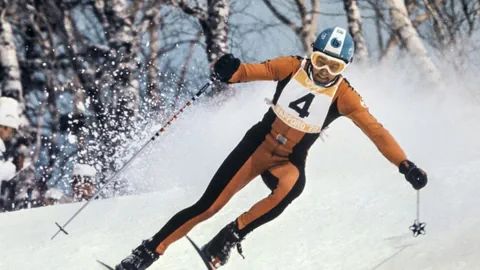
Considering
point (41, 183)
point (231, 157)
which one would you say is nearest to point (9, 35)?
point (41, 183)

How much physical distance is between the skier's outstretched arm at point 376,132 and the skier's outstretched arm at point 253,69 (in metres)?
0.31

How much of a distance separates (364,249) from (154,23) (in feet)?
27.9

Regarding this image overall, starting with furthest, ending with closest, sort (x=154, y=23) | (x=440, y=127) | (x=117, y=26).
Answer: (x=154, y=23) < (x=117, y=26) < (x=440, y=127)

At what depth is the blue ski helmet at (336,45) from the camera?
3959mm

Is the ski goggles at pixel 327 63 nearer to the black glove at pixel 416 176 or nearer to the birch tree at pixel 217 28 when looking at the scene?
the black glove at pixel 416 176

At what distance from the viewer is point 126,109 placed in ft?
30.9

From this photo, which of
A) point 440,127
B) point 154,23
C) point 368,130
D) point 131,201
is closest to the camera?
point 368,130

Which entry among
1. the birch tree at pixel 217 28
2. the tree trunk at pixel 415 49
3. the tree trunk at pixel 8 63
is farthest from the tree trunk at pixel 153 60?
the tree trunk at pixel 415 49

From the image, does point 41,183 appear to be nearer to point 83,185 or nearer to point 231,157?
point 83,185

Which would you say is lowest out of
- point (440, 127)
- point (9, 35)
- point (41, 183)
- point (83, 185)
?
point (41, 183)

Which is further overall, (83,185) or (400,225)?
(83,185)

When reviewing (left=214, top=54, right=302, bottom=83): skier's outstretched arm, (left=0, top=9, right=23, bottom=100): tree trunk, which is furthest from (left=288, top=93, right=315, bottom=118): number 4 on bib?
(left=0, top=9, right=23, bottom=100): tree trunk

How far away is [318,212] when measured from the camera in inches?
200

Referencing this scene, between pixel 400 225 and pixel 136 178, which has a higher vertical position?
pixel 400 225
